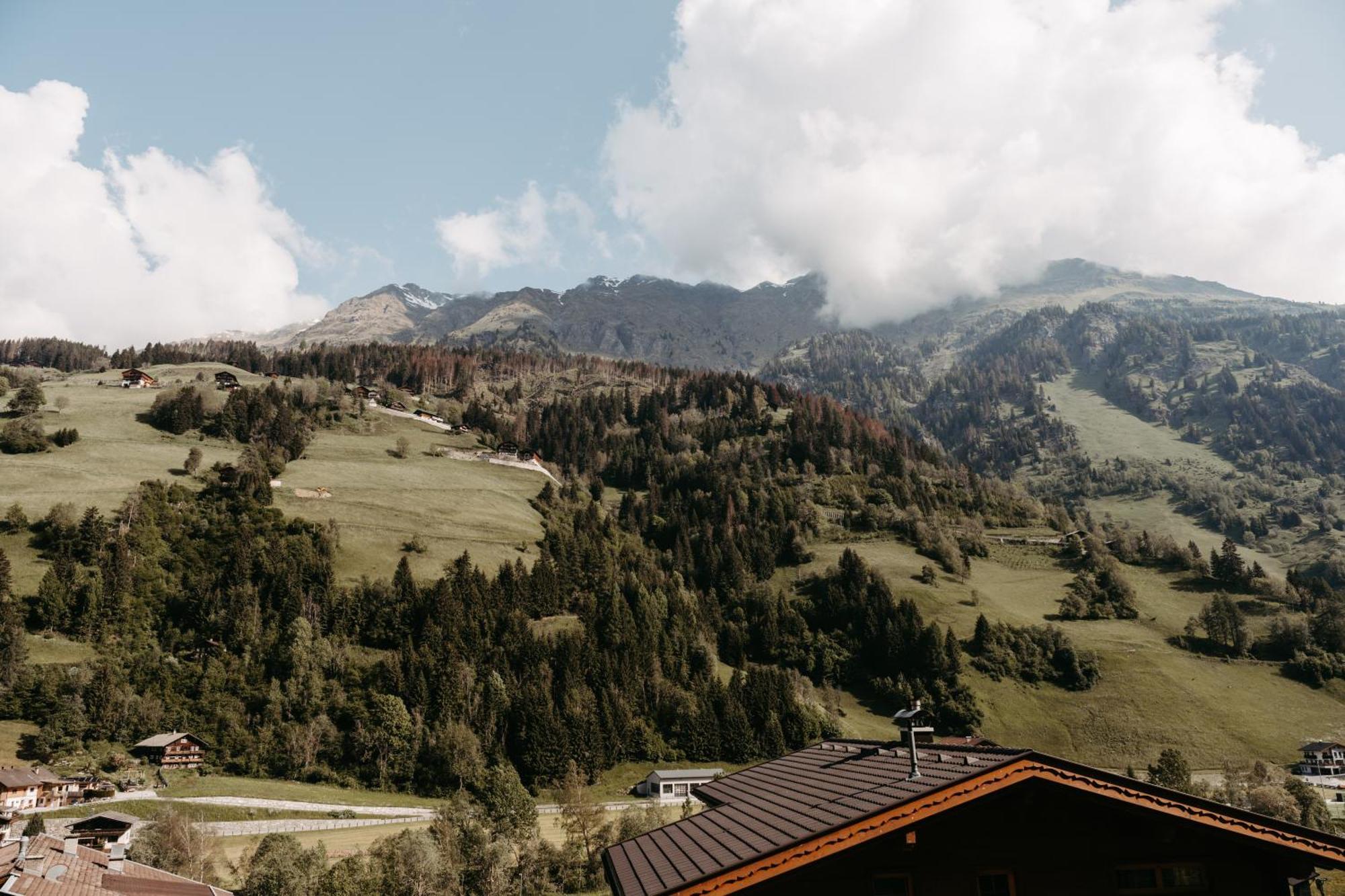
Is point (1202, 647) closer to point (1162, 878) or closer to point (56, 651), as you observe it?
point (1162, 878)

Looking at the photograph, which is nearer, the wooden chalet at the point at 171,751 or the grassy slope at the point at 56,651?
the wooden chalet at the point at 171,751

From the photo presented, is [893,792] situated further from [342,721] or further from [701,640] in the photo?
[701,640]

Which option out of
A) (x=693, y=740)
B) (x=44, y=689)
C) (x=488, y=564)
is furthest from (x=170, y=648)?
(x=693, y=740)

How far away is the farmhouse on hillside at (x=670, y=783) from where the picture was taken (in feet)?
356

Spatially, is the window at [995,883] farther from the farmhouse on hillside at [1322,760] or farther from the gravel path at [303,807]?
the farmhouse on hillside at [1322,760]

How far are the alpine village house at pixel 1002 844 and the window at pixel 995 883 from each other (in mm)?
17

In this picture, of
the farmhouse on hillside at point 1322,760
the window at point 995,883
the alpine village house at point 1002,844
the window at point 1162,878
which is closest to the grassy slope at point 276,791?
the alpine village house at point 1002,844

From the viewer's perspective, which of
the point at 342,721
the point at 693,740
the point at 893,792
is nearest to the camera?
the point at 893,792

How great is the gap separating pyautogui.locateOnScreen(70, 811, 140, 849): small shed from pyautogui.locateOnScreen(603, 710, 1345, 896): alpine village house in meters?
77.6

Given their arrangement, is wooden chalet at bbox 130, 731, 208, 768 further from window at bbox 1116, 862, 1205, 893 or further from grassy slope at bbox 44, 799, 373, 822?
window at bbox 1116, 862, 1205, 893

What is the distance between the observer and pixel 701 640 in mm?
153125

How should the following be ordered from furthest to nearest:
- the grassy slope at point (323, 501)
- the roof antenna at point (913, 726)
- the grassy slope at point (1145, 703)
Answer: the grassy slope at point (323, 501)
the grassy slope at point (1145, 703)
the roof antenna at point (913, 726)

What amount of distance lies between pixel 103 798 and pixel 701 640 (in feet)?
319

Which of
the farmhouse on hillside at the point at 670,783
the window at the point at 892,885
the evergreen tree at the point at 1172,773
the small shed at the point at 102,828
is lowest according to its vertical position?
the farmhouse on hillside at the point at 670,783
